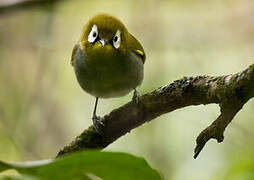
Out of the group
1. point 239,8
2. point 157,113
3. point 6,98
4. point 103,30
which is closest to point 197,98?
point 157,113

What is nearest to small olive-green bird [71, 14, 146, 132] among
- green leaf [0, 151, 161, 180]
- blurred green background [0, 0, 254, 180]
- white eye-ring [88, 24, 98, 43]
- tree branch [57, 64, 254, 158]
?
white eye-ring [88, 24, 98, 43]

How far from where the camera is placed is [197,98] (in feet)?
5.64

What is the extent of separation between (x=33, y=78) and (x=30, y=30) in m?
0.62

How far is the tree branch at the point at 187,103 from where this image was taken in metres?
1.47

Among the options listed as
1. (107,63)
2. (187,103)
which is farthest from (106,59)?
(187,103)

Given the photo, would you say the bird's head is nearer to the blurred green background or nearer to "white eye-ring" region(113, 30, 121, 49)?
"white eye-ring" region(113, 30, 121, 49)

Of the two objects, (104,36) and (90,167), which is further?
(104,36)

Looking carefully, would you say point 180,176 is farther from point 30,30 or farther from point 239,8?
point 30,30

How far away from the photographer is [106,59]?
2.89 m

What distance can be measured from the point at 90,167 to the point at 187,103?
1.02 meters

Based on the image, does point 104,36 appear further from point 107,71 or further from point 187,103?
point 187,103

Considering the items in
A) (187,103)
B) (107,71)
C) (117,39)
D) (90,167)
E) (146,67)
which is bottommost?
(146,67)

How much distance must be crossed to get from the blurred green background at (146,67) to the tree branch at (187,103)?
168 centimetres

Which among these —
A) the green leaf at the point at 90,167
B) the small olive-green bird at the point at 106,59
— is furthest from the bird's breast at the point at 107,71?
the green leaf at the point at 90,167
